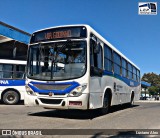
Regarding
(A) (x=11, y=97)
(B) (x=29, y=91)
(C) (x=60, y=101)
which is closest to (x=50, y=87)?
(C) (x=60, y=101)

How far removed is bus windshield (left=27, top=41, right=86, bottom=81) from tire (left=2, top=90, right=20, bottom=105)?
7159 millimetres

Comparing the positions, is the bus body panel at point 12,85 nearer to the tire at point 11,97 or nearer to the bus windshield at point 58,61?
the tire at point 11,97

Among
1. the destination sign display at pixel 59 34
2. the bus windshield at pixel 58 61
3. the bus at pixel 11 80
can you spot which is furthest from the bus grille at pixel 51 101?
the bus at pixel 11 80

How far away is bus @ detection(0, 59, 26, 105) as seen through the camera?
54.0 feet

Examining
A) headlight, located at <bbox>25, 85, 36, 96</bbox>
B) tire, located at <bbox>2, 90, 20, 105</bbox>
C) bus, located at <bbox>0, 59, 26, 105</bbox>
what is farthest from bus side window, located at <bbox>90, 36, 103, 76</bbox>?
tire, located at <bbox>2, 90, 20, 105</bbox>

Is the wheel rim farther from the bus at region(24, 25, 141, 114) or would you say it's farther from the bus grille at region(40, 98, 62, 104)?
the bus grille at region(40, 98, 62, 104)

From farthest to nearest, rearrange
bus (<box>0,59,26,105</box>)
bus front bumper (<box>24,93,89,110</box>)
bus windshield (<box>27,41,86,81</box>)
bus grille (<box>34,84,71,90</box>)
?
bus (<box>0,59,26,105</box>) < bus windshield (<box>27,41,86,81</box>) < bus grille (<box>34,84,71,90</box>) < bus front bumper (<box>24,93,89,110</box>)

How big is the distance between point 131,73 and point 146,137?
12138mm

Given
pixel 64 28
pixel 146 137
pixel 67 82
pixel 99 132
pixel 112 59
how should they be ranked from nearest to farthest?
pixel 146 137, pixel 99 132, pixel 67 82, pixel 64 28, pixel 112 59

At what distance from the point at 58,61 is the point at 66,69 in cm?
48

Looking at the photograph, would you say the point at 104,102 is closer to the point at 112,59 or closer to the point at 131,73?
the point at 112,59

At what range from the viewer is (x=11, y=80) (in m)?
16.7

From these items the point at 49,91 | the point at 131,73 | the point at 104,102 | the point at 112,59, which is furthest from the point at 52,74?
the point at 131,73

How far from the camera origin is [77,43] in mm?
9625
